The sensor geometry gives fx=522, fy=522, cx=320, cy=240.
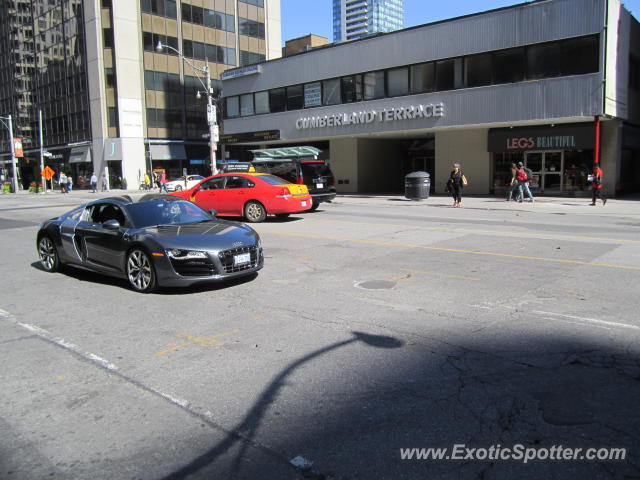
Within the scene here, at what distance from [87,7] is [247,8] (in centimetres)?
1775

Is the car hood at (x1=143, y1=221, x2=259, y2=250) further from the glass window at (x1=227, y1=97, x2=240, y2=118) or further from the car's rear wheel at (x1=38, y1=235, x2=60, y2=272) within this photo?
the glass window at (x1=227, y1=97, x2=240, y2=118)

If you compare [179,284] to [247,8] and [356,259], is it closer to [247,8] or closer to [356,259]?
[356,259]

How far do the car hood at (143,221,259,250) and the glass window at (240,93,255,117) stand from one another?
3011 centimetres

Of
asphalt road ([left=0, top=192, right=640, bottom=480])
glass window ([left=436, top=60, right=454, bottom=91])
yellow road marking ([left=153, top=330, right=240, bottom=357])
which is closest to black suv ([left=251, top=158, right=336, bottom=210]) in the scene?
glass window ([left=436, top=60, right=454, bottom=91])

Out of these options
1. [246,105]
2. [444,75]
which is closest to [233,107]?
[246,105]

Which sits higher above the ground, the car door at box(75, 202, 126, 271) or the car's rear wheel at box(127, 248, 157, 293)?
the car door at box(75, 202, 126, 271)

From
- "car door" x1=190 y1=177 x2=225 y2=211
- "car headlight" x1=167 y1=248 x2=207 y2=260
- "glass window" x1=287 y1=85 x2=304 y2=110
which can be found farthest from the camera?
"glass window" x1=287 y1=85 x2=304 y2=110

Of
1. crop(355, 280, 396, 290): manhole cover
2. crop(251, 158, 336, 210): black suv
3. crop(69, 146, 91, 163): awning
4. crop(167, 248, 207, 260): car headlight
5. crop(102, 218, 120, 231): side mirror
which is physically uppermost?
crop(69, 146, 91, 163): awning

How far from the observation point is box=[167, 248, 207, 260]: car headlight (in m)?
7.13

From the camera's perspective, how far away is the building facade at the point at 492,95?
73.4ft

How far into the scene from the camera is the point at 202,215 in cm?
884

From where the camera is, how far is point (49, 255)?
923 cm

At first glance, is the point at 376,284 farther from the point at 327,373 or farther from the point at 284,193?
the point at 284,193

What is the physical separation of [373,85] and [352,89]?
1.48 m
